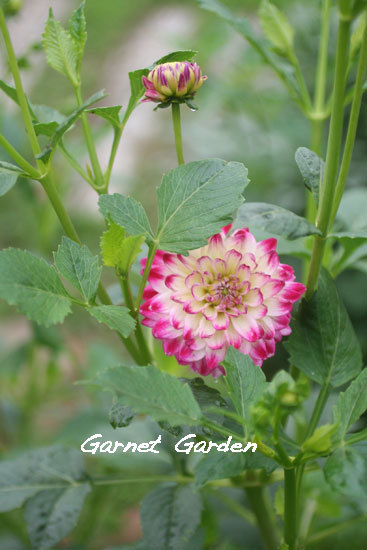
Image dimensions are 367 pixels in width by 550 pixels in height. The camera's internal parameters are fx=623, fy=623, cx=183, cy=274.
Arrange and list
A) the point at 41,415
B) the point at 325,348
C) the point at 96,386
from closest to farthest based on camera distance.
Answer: the point at 96,386, the point at 325,348, the point at 41,415

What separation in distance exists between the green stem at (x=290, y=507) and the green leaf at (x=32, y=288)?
0.60ft

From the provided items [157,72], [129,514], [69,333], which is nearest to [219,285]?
[157,72]

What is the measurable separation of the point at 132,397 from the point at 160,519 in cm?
23

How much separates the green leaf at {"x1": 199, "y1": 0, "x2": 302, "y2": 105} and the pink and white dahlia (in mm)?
230

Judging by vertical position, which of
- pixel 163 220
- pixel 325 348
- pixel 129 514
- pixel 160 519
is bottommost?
pixel 129 514

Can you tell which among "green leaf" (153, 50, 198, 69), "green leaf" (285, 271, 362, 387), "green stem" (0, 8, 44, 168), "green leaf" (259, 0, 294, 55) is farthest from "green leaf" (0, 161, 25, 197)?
"green leaf" (259, 0, 294, 55)

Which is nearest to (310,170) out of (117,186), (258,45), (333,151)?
(333,151)

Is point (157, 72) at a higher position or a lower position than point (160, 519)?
higher

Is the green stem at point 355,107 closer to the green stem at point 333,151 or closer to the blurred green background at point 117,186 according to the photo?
the green stem at point 333,151

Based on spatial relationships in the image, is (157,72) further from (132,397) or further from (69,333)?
(69,333)

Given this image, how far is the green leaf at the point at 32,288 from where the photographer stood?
14.4 inches

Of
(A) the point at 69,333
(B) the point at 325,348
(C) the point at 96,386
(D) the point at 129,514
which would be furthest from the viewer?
(A) the point at 69,333

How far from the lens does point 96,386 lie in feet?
1.11

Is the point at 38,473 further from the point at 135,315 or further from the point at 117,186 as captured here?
the point at 117,186
